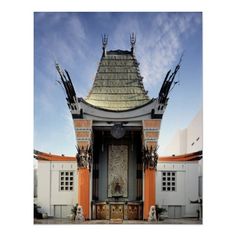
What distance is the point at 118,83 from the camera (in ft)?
28.2

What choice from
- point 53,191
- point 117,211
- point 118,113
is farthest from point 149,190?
point 53,191

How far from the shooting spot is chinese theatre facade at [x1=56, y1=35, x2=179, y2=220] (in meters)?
8.27

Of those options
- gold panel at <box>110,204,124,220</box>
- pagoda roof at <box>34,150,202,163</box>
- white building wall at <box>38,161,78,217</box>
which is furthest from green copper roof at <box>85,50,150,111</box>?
gold panel at <box>110,204,124,220</box>

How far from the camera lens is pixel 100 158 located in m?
8.93

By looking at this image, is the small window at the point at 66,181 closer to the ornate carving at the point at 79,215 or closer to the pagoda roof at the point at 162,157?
the pagoda roof at the point at 162,157

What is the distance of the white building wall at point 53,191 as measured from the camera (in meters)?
8.60

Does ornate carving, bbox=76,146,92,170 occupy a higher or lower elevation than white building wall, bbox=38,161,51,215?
higher

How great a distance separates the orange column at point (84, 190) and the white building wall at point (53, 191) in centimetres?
30

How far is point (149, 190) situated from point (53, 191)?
5.35 feet

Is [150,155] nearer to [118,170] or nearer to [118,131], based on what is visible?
[118,131]

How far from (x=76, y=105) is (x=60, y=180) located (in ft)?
4.54

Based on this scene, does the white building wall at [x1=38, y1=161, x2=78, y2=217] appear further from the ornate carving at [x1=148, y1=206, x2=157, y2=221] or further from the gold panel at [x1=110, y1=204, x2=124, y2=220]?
the ornate carving at [x1=148, y1=206, x2=157, y2=221]
